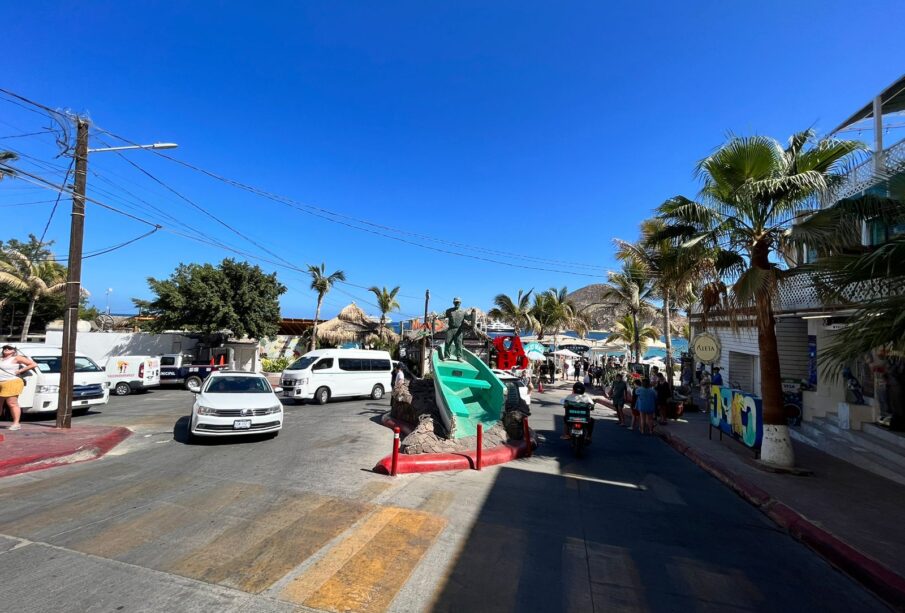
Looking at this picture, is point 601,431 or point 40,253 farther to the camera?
point 40,253

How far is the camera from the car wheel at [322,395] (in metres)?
18.0

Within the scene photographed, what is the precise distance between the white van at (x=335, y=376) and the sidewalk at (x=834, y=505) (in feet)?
41.5

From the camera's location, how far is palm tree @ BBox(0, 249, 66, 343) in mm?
28156

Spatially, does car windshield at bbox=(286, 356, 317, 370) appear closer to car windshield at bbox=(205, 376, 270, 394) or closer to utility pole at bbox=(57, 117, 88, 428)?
car windshield at bbox=(205, 376, 270, 394)

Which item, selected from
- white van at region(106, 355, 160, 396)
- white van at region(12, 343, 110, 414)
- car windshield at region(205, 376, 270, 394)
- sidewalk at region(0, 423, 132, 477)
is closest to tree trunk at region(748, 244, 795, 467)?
car windshield at region(205, 376, 270, 394)

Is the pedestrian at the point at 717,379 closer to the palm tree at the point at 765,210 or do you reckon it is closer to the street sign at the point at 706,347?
the street sign at the point at 706,347

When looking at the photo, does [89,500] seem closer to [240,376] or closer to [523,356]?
[240,376]

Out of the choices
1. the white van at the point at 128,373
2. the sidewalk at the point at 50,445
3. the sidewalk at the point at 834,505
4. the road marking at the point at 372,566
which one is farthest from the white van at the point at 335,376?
the road marking at the point at 372,566

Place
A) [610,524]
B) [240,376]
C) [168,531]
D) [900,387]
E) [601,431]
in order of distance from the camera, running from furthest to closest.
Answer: [601,431] < [240,376] < [900,387] < [610,524] < [168,531]

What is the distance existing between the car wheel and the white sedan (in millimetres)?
6864

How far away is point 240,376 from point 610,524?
30.2 feet

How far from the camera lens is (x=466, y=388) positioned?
11.6m

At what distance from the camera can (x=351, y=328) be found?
37250mm

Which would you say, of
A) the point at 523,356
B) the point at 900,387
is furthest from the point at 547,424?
the point at 523,356
